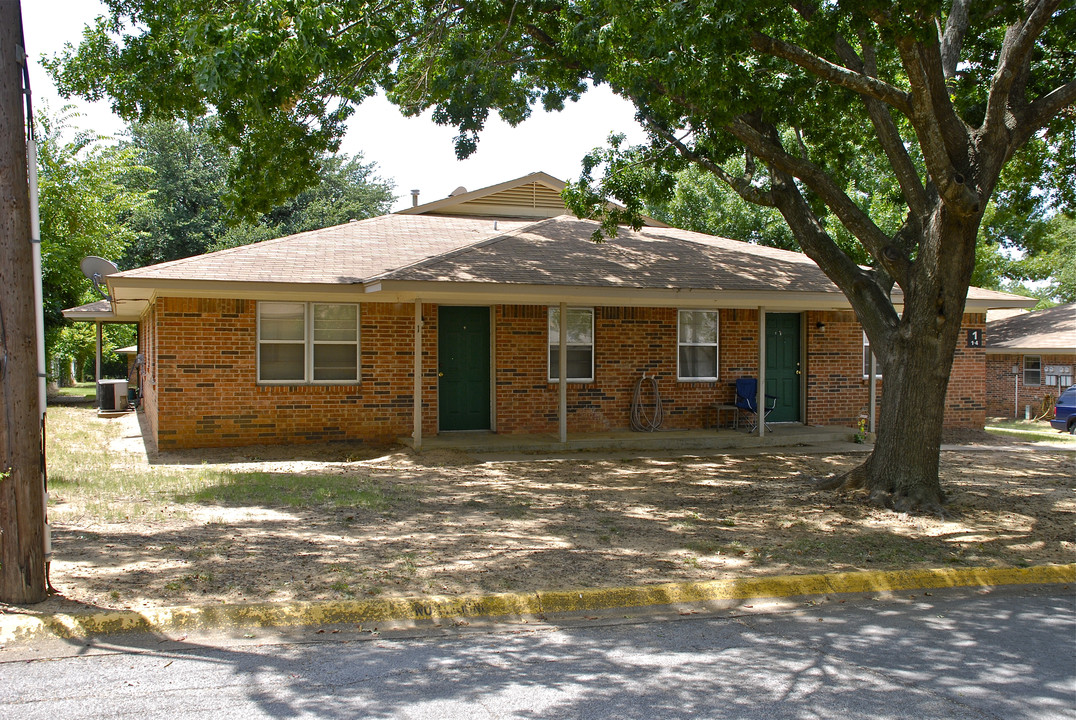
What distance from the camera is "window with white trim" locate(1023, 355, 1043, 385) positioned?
2475 centimetres

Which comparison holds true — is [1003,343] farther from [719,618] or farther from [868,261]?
[719,618]

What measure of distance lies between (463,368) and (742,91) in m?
6.67

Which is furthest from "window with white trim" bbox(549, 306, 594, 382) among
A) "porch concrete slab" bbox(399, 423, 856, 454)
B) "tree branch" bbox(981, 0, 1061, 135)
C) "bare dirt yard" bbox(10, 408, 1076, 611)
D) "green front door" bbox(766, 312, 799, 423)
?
"tree branch" bbox(981, 0, 1061, 135)

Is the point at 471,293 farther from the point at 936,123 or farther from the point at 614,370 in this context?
the point at 936,123

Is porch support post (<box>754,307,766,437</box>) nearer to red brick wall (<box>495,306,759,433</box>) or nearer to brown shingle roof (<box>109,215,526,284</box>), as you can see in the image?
red brick wall (<box>495,306,759,433</box>)

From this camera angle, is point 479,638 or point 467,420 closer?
point 479,638

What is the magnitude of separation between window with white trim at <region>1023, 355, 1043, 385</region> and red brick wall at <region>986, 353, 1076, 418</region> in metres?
0.08

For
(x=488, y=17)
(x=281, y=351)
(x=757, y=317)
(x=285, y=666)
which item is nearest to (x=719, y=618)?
(x=285, y=666)

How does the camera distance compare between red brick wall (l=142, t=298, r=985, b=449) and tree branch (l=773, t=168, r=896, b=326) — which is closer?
tree branch (l=773, t=168, r=896, b=326)

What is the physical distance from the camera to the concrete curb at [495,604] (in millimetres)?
5062

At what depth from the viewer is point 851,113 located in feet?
38.8

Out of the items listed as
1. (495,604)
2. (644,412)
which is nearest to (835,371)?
(644,412)

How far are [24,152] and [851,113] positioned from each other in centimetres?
1043

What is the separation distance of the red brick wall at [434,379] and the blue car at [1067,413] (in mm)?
4346
